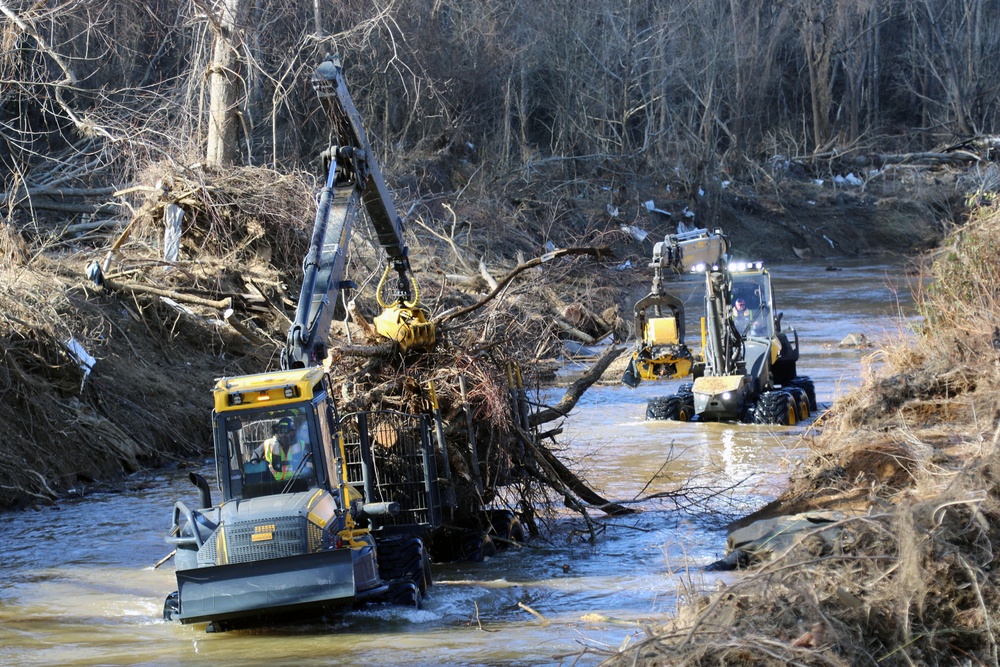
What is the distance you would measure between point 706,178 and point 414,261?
24.4 metres

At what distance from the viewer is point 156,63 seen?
31.1 meters

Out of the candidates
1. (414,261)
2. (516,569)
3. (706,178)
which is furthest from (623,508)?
(706,178)

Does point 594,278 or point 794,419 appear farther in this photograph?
point 594,278

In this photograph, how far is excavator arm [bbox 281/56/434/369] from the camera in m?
10.8

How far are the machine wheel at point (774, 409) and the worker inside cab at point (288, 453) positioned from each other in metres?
11.7

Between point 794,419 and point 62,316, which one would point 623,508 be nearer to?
point 794,419

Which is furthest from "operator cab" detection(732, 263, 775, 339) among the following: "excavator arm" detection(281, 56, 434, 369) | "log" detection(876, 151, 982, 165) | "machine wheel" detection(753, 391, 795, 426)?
"log" detection(876, 151, 982, 165)

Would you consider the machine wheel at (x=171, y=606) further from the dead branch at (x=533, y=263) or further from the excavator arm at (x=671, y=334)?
the excavator arm at (x=671, y=334)

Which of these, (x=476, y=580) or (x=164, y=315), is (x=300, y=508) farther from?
(x=164, y=315)

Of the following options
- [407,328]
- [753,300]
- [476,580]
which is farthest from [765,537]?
[753,300]

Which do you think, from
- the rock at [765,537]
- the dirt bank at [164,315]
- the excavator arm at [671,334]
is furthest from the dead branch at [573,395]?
the excavator arm at [671,334]

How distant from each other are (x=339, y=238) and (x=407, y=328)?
1.19 meters

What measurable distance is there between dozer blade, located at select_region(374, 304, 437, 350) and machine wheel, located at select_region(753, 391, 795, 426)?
910cm

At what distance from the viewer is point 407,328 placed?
1202 cm
